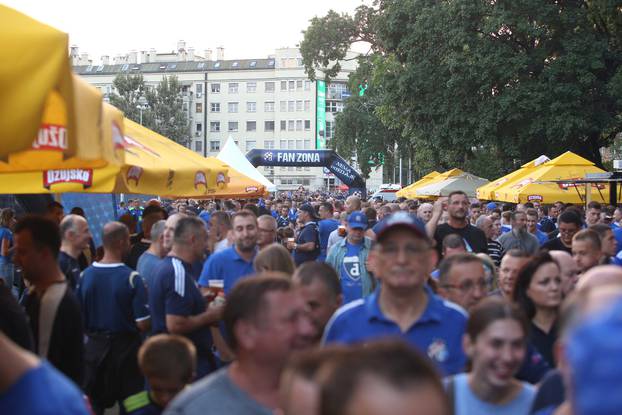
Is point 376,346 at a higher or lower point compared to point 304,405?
higher

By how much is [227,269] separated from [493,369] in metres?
3.88

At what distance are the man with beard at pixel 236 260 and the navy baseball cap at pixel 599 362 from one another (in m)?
5.80

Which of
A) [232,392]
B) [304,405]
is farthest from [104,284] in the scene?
[304,405]

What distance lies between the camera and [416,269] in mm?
4062

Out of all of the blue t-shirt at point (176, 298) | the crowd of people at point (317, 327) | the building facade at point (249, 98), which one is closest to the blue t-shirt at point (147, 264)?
the crowd of people at point (317, 327)

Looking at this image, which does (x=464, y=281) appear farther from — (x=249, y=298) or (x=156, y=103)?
(x=156, y=103)

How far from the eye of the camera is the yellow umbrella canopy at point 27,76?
3.06m

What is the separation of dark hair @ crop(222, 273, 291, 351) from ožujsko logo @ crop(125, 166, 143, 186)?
210 inches

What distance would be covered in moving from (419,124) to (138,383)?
92.0ft

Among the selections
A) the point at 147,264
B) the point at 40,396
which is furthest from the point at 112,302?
the point at 40,396

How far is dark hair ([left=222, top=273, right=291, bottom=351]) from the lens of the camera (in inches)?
124

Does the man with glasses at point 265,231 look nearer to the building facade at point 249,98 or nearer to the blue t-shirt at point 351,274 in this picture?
the blue t-shirt at point 351,274

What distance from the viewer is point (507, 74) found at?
30.3 metres

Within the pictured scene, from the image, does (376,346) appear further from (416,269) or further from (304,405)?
(416,269)
